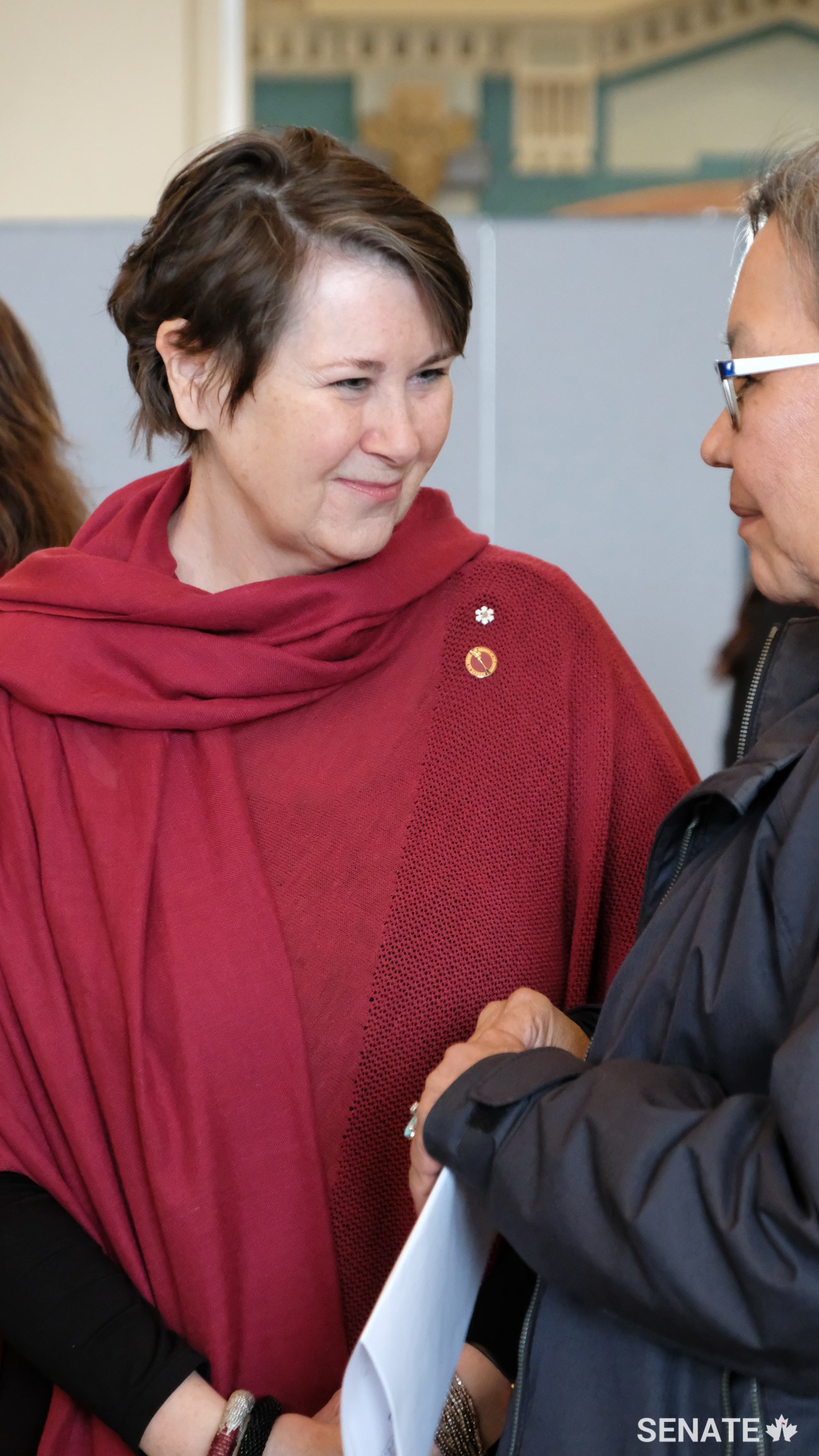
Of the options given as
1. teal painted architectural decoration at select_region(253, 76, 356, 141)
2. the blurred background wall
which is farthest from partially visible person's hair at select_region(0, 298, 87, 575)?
teal painted architectural decoration at select_region(253, 76, 356, 141)

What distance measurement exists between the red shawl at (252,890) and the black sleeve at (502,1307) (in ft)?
0.33

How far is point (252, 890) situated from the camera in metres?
1.33

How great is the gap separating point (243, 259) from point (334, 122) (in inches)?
311

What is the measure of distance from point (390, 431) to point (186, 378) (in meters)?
0.24

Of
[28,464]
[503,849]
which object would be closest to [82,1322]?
[503,849]

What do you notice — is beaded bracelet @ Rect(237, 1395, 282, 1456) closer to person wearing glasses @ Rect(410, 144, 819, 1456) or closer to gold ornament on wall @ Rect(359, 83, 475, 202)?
person wearing glasses @ Rect(410, 144, 819, 1456)

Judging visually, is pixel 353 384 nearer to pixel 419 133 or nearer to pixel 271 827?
pixel 271 827

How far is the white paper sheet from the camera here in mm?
885

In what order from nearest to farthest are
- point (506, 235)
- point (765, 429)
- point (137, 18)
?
point (765, 429) → point (506, 235) → point (137, 18)

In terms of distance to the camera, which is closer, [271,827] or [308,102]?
[271,827]

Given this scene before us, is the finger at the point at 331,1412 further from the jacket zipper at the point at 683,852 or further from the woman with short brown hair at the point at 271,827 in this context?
the jacket zipper at the point at 683,852

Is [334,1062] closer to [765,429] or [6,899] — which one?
[6,899]

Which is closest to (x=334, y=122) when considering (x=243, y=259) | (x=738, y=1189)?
(x=243, y=259)

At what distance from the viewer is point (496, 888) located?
1385 mm
